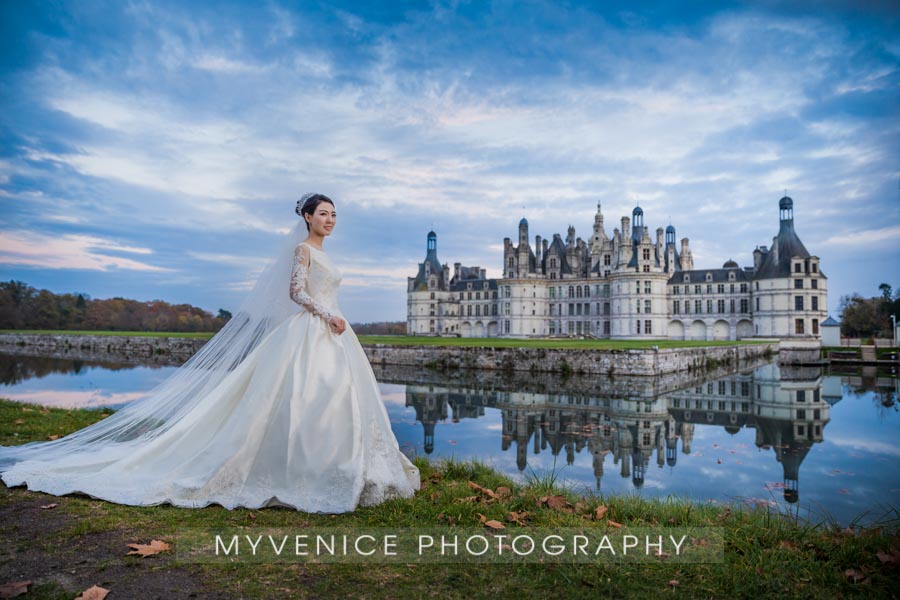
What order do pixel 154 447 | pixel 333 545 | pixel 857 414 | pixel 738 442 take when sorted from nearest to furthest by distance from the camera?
pixel 333 545 < pixel 154 447 < pixel 738 442 < pixel 857 414

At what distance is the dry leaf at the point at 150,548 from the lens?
2631mm

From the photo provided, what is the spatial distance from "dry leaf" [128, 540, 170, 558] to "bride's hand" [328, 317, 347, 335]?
5.73 ft

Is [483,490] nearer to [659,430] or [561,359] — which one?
[659,430]

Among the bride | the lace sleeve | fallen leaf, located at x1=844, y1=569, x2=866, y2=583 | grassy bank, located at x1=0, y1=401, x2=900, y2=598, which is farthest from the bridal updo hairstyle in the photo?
fallen leaf, located at x1=844, y1=569, x2=866, y2=583

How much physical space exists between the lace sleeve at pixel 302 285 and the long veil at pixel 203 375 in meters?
0.25

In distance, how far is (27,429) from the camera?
18.9 feet

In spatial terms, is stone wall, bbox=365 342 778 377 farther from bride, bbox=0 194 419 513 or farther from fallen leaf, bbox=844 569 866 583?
fallen leaf, bbox=844 569 866 583

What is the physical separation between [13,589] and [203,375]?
2351 mm

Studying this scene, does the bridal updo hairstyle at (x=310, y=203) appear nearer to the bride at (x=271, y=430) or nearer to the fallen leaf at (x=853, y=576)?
the bride at (x=271, y=430)

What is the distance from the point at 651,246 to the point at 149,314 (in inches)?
1885

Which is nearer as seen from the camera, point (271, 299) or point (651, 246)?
point (271, 299)

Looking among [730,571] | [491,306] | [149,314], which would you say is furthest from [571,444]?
[149,314]

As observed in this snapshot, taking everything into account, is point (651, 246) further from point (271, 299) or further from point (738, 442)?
point (271, 299)

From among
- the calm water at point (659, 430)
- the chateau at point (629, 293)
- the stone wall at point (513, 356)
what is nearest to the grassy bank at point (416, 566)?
the calm water at point (659, 430)
